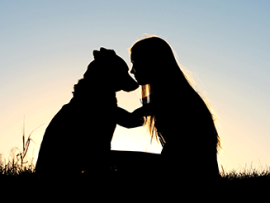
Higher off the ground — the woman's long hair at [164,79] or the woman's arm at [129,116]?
the woman's long hair at [164,79]

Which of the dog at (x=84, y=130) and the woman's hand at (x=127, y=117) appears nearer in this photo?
the dog at (x=84, y=130)

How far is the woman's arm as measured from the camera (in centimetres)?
391

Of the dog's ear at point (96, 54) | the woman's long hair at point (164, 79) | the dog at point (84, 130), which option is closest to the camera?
the dog at point (84, 130)

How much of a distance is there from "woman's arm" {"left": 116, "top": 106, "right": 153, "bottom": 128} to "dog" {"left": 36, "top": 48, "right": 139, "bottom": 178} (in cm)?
10

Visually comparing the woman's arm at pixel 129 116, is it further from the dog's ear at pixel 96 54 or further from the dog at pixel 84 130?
the dog's ear at pixel 96 54

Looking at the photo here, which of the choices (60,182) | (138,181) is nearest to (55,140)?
(60,182)

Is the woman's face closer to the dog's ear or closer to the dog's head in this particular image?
the dog's head

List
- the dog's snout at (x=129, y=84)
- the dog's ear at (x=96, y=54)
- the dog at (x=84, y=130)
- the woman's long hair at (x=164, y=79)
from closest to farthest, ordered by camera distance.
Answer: the dog at (x=84, y=130) < the woman's long hair at (x=164, y=79) < the dog's ear at (x=96, y=54) < the dog's snout at (x=129, y=84)

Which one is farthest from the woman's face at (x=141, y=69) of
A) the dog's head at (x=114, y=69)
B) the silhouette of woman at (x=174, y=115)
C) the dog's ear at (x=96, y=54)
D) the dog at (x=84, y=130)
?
the dog's ear at (x=96, y=54)

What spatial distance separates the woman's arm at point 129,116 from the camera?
3.91 meters

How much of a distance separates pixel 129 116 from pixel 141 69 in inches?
24.2

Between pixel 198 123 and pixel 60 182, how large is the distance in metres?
Result: 1.67

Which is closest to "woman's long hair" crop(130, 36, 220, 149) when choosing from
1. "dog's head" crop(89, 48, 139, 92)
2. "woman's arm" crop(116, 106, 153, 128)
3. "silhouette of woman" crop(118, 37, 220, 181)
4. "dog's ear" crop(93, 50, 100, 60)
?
"silhouette of woman" crop(118, 37, 220, 181)

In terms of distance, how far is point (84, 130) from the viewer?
354cm
